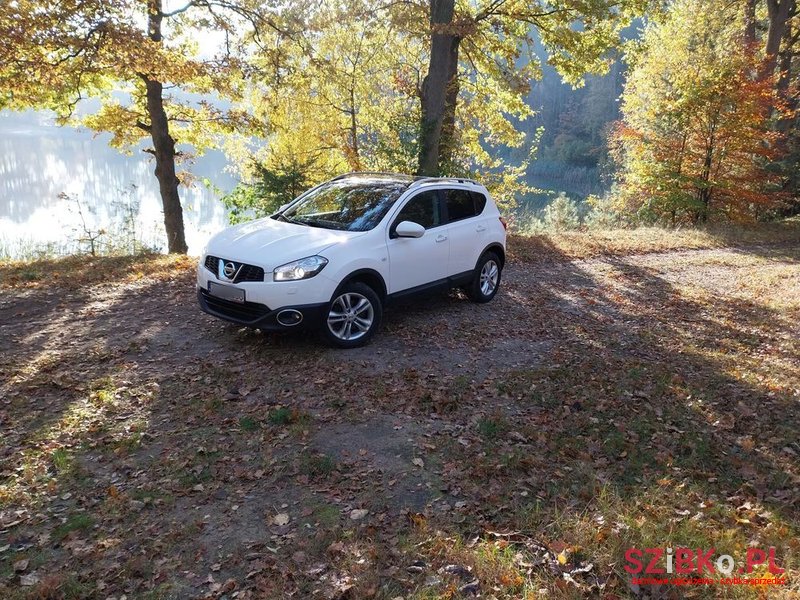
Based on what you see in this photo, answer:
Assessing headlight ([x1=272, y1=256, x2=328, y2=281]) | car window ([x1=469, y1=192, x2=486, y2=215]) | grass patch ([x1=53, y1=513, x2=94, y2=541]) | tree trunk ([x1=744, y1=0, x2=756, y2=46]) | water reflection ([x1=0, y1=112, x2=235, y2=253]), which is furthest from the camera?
tree trunk ([x1=744, y1=0, x2=756, y2=46])

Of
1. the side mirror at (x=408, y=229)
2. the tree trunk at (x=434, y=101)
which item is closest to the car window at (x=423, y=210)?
the side mirror at (x=408, y=229)

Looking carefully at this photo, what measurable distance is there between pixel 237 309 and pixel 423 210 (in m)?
2.76

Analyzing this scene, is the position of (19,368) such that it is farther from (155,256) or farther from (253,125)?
(253,125)

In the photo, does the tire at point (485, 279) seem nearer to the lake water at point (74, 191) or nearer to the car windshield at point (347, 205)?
the car windshield at point (347, 205)

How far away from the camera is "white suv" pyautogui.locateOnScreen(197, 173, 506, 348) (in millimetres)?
5836

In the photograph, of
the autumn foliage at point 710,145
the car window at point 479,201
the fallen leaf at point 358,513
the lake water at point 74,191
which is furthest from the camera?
the autumn foliage at point 710,145

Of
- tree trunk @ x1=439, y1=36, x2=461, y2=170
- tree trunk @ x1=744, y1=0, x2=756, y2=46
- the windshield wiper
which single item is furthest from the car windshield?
tree trunk @ x1=744, y1=0, x2=756, y2=46

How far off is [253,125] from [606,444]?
1418 cm

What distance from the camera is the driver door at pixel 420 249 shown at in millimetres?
6730

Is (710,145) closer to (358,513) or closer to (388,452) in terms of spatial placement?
(388,452)

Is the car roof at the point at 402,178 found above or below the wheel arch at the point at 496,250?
above

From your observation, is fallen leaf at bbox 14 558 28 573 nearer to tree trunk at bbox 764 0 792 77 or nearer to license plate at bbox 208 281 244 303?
license plate at bbox 208 281 244 303

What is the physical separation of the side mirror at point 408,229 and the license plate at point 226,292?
6.57 ft

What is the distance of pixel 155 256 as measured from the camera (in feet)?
38.1
